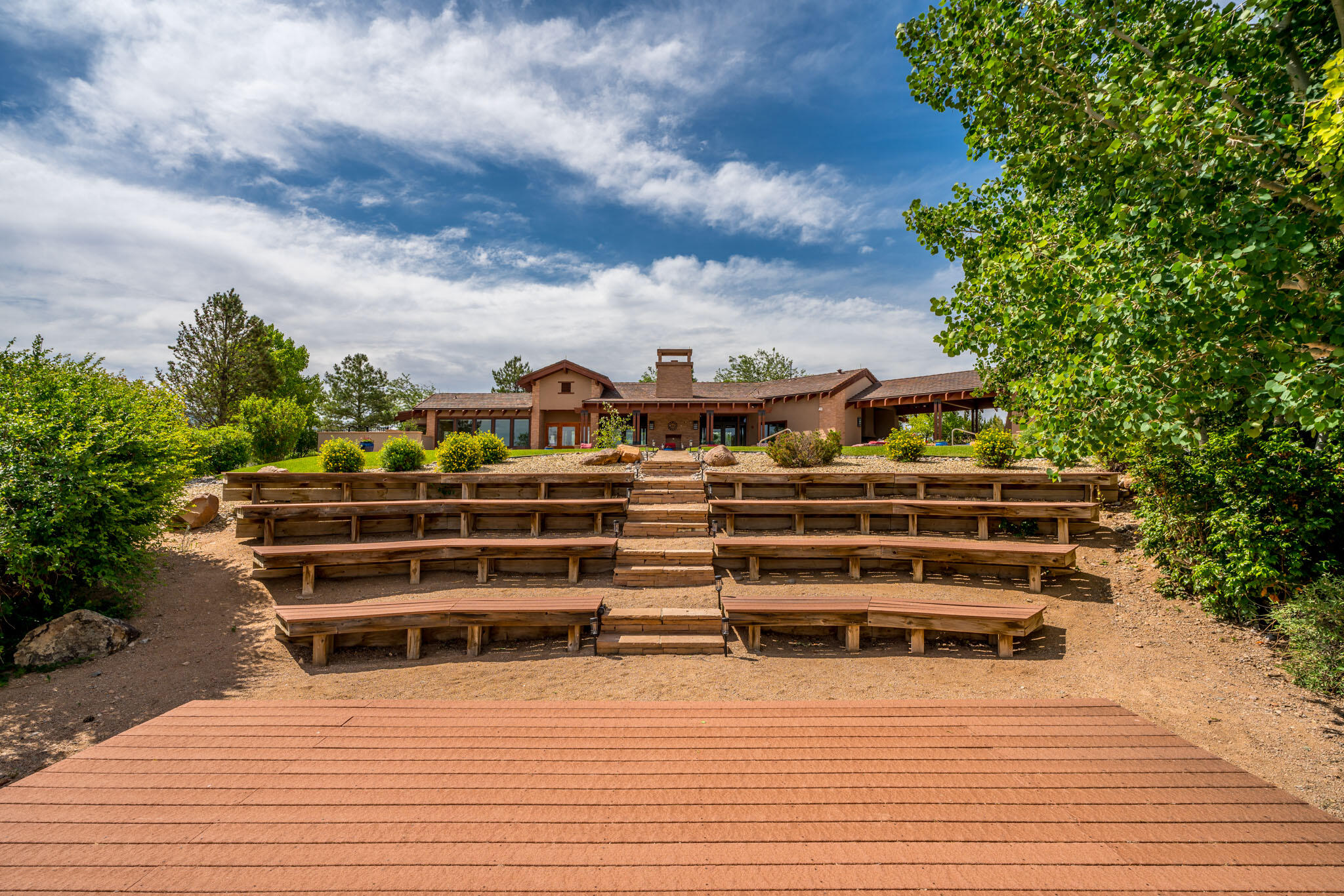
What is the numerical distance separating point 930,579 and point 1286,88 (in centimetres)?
628

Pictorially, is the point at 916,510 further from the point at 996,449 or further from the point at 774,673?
the point at 774,673

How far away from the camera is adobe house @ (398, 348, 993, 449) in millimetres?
26266

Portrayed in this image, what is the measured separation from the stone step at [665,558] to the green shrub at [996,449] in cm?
715

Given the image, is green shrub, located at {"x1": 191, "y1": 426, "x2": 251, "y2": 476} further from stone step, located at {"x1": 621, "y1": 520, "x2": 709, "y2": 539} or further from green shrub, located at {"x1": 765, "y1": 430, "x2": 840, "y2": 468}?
green shrub, located at {"x1": 765, "y1": 430, "x2": 840, "y2": 468}

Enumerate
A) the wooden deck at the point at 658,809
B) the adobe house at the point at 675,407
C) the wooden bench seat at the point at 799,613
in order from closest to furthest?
the wooden deck at the point at 658,809 < the wooden bench seat at the point at 799,613 < the adobe house at the point at 675,407

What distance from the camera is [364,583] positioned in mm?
7594

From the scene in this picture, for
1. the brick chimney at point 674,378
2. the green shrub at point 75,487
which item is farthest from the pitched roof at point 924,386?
the green shrub at point 75,487

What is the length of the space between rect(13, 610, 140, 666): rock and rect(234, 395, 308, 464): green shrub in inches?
611

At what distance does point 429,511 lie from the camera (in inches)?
358

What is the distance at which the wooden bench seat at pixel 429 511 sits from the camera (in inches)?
342

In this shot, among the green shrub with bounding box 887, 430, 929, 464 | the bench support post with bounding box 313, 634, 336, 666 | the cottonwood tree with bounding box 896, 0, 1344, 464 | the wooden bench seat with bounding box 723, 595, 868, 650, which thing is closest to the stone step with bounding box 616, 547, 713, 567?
the wooden bench seat with bounding box 723, 595, 868, 650

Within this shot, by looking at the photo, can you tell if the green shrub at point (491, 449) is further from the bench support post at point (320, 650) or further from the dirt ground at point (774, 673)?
the bench support post at point (320, 650)

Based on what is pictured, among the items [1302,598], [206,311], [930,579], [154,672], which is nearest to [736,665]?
[930,579]

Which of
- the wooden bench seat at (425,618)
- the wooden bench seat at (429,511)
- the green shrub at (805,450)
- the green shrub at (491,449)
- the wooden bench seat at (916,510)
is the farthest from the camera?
the green shrub at (491,449)
